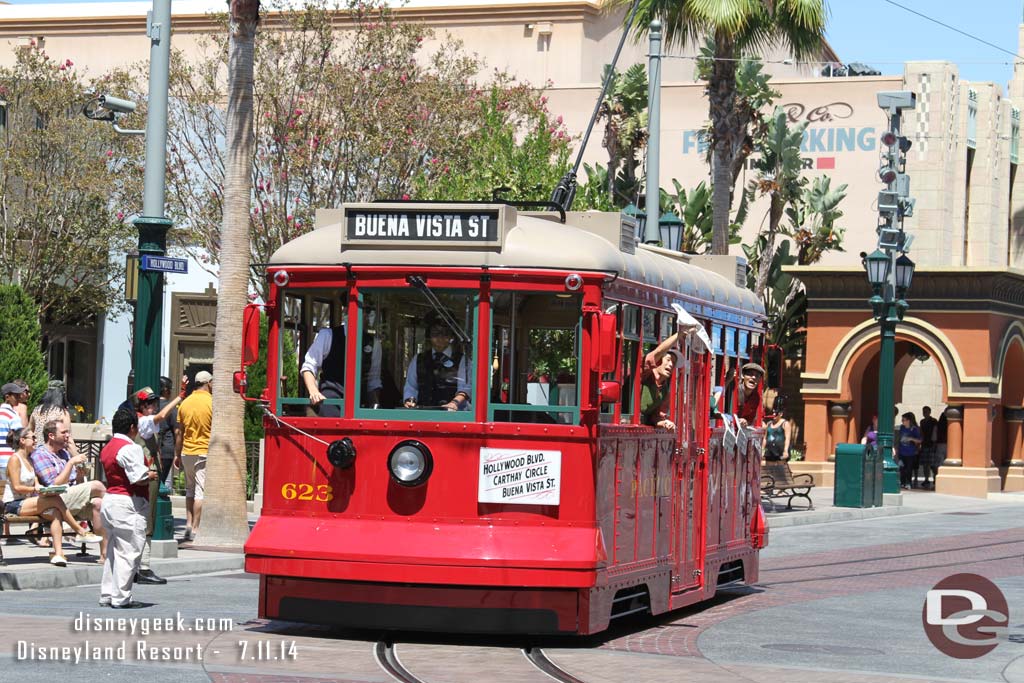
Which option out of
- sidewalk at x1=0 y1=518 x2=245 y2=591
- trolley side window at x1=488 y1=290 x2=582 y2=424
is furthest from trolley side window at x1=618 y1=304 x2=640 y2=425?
sidewalk at x1=0 y1=518 x2=245 y2=591

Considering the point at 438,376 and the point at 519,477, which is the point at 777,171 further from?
the point at 519,477

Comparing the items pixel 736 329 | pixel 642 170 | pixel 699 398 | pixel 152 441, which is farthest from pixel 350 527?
pixel 642 170

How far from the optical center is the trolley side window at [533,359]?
12234mm

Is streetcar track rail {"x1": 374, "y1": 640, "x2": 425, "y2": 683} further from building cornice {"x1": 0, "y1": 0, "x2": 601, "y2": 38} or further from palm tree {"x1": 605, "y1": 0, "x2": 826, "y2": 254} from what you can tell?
building cornice {"x1": 0, "y1": 0, "x2": 601, "y2": 38}

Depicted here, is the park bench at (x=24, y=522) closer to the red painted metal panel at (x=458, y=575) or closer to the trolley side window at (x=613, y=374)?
the red painted metal panel at (x=458, y=575)

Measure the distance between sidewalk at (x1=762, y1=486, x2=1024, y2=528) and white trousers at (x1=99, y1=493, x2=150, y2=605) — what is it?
1586cm

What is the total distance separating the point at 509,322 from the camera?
12.3m

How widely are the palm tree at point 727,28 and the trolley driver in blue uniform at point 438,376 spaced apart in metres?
19.4

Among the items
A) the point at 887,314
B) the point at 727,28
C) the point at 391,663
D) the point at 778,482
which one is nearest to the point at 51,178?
the point at 727,28

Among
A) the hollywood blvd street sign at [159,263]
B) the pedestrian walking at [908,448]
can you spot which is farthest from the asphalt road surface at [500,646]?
the pedestrian walking at [908,448]

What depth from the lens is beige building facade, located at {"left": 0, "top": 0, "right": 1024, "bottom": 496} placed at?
38.9 metres

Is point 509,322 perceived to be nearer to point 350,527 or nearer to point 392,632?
point 350,527

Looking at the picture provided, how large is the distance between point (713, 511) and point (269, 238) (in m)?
20.5

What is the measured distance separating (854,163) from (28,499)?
33638 mm
